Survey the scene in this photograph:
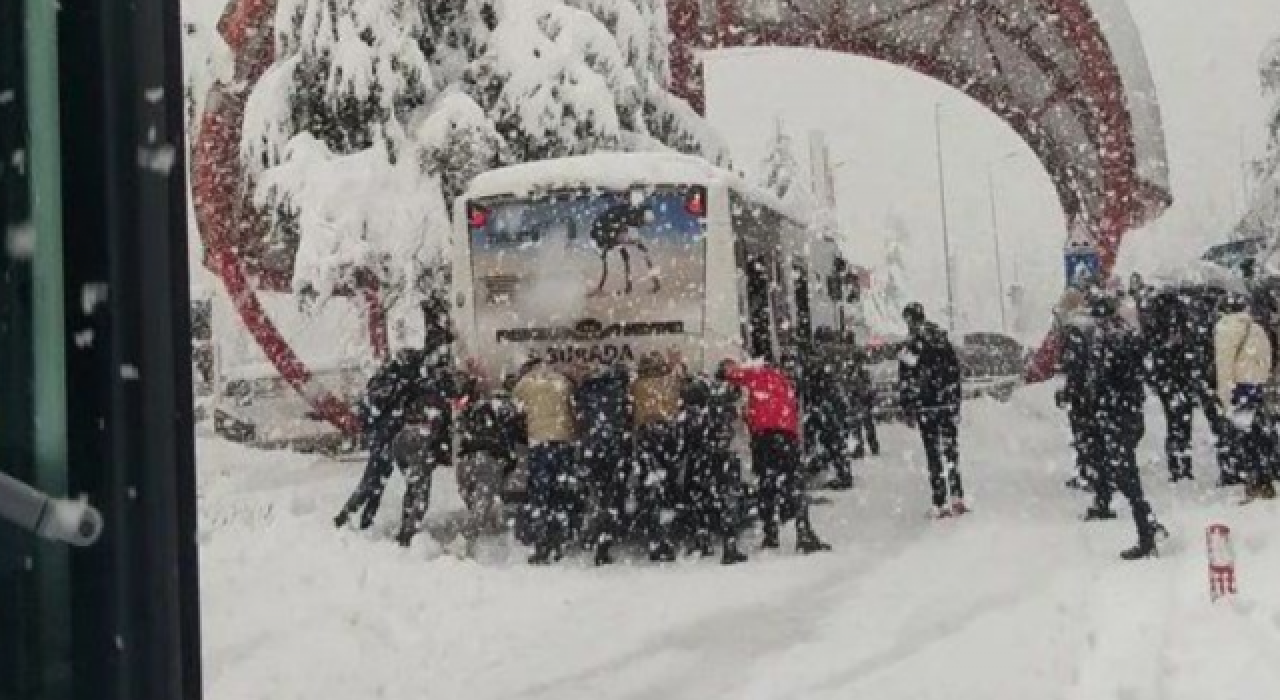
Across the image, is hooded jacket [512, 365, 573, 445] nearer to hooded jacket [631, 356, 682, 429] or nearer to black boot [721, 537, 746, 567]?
hooded jacket [631, 356, 682, 429]

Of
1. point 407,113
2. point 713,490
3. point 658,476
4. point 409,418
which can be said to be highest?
point 407,113

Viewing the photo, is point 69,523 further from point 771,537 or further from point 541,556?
point 771,537

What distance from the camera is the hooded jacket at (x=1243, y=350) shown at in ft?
34.2

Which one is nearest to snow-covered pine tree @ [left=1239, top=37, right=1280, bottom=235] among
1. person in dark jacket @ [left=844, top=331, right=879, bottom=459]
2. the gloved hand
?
person in dark jacket @ [left=844, top=331, right=879, bottom=459]

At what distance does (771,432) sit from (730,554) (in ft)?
3.24

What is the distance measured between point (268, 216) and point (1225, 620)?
15.0 m

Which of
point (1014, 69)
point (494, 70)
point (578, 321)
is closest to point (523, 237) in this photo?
point (578, 321)

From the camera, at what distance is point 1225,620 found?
7.00 metres

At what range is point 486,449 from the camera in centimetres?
1074

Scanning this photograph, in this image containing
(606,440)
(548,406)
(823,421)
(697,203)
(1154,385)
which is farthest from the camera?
(823,421)

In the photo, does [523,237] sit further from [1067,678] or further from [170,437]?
[170,437]

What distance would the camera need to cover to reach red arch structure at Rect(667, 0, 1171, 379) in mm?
26078

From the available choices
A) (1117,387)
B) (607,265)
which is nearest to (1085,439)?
(1117,387)

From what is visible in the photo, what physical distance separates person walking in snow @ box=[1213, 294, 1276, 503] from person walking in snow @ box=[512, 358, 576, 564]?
187 inches
